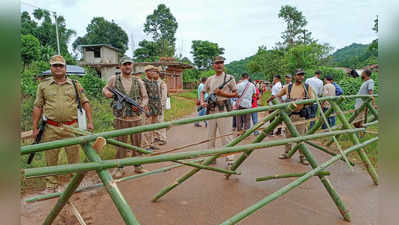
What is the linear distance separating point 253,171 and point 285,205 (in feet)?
4.17

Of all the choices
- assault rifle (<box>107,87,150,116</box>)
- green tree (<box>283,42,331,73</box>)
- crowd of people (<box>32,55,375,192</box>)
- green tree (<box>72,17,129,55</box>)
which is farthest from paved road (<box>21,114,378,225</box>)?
green tree (<box>72,17,129,55</box>)

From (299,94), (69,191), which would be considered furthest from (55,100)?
(299,94)

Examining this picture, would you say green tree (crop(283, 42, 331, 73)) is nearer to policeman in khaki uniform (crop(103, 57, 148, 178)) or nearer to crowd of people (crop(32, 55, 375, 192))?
crowd of people (crop(32, 55, 375, 192))

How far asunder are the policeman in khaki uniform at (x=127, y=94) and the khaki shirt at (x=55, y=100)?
887 mm

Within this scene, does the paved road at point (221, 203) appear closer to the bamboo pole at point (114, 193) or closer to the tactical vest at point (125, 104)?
the tactical vest at point (125, 104)

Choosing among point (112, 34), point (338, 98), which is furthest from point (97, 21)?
point (338, 98)

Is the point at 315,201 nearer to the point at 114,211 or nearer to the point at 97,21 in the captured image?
the point at 114,211

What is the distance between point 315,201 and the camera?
124 inches

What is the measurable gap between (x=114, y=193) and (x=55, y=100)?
2.28m

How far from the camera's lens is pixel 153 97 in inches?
228

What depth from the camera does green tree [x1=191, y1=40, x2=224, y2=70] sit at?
43.0m

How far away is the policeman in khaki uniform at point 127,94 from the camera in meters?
4.11
